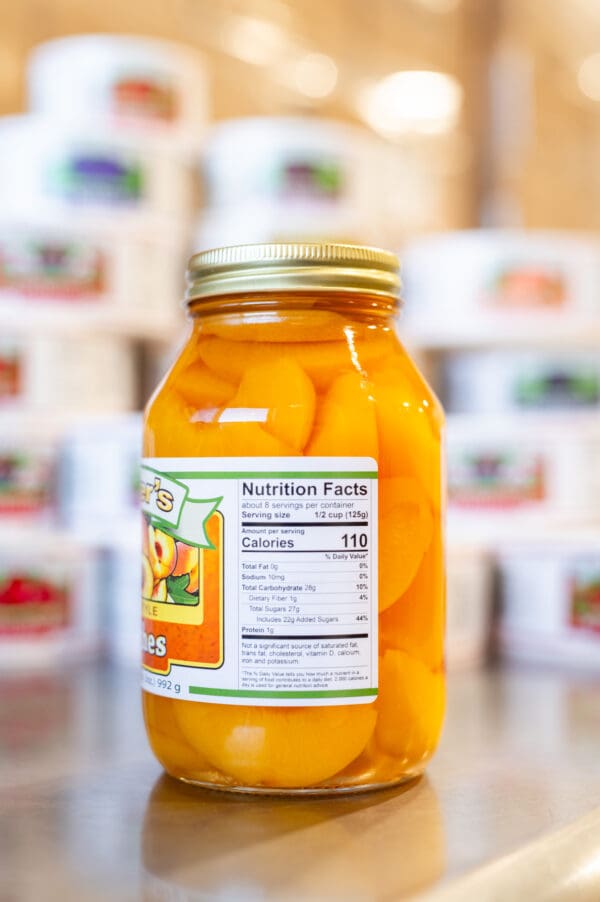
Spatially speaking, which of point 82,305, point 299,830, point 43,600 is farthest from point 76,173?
point 299,830

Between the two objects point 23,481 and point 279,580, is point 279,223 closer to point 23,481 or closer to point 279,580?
point 23,481

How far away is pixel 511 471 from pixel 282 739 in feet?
2.04

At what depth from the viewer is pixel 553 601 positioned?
1058 millimetres

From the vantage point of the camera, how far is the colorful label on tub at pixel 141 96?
1146mm

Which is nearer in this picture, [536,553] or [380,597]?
[380,597]

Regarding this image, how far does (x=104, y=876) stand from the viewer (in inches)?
18.1

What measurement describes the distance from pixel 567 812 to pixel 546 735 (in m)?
0.19

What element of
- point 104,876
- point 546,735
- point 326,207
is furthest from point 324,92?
point 104,876

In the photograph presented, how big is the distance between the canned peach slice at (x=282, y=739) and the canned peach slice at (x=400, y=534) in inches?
2.4

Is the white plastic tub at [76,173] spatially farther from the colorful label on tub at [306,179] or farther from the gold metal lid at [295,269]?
the gold metal lid at [295,269]

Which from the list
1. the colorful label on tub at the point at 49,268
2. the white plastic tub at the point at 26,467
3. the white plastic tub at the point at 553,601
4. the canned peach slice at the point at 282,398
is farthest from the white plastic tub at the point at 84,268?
the canned peach slice at the point at 282,398

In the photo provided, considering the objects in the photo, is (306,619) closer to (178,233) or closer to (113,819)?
(113,819)

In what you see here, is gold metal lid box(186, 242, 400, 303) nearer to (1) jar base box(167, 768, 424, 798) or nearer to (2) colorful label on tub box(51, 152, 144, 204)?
(1) jar base box(167, 768, 424, 798)

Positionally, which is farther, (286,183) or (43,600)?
(286,183)
